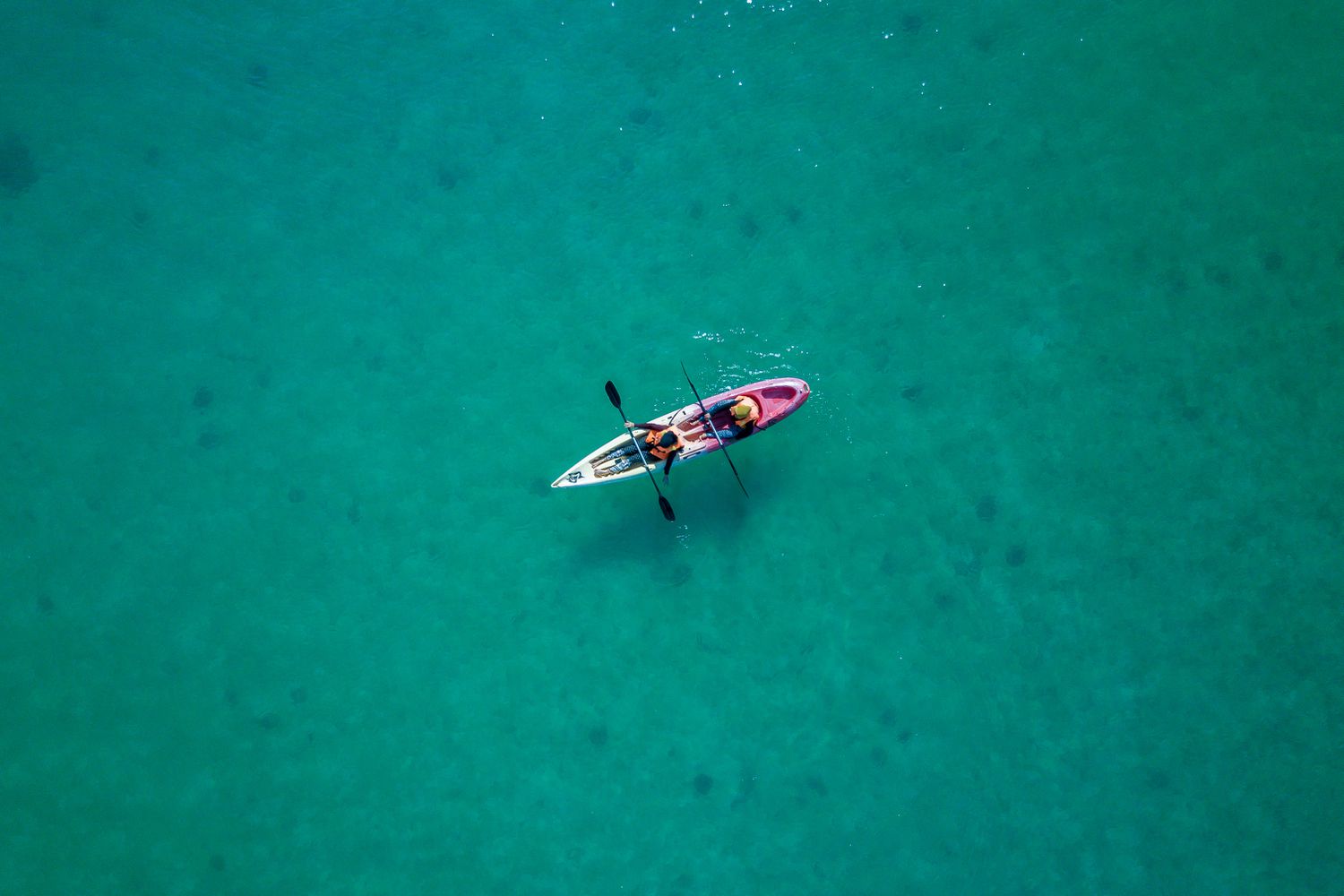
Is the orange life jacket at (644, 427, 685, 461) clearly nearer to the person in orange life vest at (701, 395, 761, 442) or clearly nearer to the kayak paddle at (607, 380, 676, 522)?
the kayak paddle at (607, 380, 676, 522)

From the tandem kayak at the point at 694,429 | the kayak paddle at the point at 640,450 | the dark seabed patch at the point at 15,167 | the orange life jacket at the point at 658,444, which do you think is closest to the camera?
the kayak paddle at the point at 640,450

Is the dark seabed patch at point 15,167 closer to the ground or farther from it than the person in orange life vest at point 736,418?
farther from it

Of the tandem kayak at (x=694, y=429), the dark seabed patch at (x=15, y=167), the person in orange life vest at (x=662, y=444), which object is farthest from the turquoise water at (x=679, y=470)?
the person in orange life vest at (x=662, y=444)

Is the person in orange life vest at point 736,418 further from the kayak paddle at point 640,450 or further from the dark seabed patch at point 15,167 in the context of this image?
the dark seabed patch at point 15,167

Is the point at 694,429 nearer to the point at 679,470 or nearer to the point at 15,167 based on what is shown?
the point at 679,470

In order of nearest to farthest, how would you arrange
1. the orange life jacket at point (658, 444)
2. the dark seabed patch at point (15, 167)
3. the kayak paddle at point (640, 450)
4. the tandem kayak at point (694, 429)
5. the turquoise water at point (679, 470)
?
the kayak paddle at point (640, 450)
the orange life jacket at point (658, 444)
the tandem kayak at point (694, 429)
the turquoise water at point (679, 470)
the dark seabed patch at point (15, 167)

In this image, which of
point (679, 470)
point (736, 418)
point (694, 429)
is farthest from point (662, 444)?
point (736, 418)
